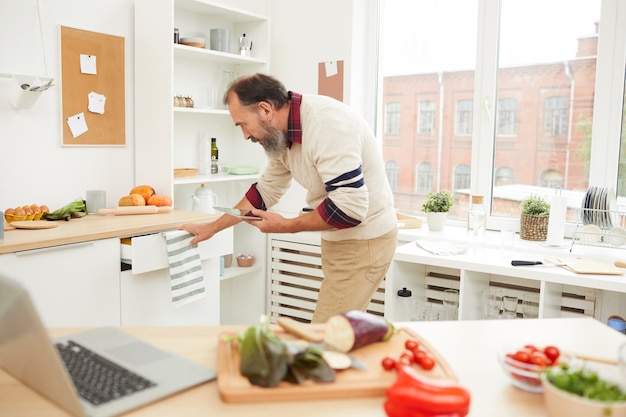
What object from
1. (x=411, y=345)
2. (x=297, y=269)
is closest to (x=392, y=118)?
(x=297, y=269)

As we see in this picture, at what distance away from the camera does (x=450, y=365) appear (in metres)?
1.42

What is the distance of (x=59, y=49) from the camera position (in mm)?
3088

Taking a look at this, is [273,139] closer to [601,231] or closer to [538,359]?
[538,359]

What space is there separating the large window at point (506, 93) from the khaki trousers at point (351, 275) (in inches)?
54.8

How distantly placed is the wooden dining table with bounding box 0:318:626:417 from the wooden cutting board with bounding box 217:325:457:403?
13mm

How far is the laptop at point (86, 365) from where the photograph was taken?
3.54 ft

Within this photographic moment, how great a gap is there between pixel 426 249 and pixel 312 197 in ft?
2.89

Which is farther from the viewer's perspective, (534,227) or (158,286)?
(534,227)

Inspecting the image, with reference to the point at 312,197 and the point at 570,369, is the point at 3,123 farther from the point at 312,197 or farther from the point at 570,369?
the point at 570,369

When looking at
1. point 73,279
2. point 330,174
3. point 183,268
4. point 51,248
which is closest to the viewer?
point 330,174

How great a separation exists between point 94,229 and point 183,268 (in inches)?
17.9

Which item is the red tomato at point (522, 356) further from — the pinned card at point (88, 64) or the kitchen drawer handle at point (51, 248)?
the pinned card at point (88, 64)

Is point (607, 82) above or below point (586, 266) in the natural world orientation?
above

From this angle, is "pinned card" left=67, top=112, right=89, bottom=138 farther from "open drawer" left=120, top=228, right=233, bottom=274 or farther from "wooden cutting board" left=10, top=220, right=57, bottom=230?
"open drawer" left=120, top=228, right=233, bottom=274
